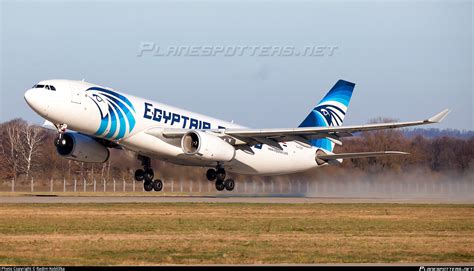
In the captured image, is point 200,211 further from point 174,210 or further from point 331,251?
point 331,251

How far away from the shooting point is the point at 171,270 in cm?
1443

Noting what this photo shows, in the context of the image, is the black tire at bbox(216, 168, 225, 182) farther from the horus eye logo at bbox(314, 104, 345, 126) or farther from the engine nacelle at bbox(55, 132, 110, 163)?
the horus eye logo at bbox(314, 104, 345, 126)

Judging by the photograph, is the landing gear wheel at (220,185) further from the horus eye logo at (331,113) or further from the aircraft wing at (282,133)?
the horus eye logo at (331,113)

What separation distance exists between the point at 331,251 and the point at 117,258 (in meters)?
4.57

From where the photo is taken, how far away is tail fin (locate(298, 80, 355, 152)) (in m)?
47.4

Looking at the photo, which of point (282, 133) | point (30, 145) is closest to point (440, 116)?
point (282, 133)

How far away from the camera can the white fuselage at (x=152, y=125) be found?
119 ft

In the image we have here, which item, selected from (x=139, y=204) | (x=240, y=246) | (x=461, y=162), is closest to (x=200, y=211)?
(x=139, y=204)

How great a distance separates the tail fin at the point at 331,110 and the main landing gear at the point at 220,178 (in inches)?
251

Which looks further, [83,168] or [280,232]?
[83,168]

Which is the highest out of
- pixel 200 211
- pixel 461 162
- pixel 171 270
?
pixel 461 162

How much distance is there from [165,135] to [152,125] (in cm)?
79

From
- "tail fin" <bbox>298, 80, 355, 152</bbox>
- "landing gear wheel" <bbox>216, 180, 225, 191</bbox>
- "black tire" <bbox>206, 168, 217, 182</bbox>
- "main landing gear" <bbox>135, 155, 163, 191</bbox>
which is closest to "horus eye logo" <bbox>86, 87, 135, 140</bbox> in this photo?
"main landing gear" <bbox>135, 155, 163, 191</bbox>

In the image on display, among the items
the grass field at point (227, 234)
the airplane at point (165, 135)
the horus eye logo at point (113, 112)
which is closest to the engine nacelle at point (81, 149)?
the airplane at point (165, 135)
